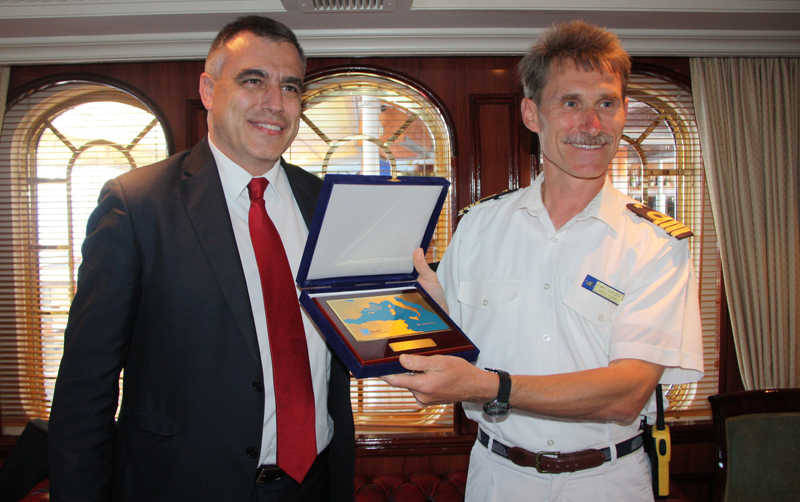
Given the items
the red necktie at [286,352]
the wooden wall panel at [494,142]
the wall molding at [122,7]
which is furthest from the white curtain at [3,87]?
the wooden wall panel at [494,142]

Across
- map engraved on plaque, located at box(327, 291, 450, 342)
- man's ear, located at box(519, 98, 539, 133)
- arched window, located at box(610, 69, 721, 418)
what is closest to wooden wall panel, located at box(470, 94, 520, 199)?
arched window, located at box(610, 69, 721, 418)

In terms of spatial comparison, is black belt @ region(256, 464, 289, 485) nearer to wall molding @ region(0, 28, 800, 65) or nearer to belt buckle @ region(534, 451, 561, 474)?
belt buckle @ region(534, 451, 561, 474)

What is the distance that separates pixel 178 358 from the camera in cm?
129

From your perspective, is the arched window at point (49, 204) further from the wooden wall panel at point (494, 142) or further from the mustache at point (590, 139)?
the mustache at point (590, 139)

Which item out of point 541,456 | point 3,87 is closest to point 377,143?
point 541,456

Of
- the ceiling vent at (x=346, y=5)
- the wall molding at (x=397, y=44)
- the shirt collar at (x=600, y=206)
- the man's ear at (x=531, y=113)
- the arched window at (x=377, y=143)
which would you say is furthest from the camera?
the arched window at (x=377, y=143)

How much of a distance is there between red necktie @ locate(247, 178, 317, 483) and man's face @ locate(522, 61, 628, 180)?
3.03 ft

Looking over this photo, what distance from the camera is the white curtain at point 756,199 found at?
3.17 meters

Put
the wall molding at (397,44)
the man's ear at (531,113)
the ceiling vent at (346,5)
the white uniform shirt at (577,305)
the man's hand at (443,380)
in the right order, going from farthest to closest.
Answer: the wall molding at (397,44) → the ceiling vent at (346,5) → the man's ear at (531,113) → the white uniform shirt at (577,305) → the man's hand at (443,380)

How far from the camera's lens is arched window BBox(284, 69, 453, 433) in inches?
129

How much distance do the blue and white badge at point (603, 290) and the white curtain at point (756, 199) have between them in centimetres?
240

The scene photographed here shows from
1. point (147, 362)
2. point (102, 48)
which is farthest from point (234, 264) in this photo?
point (102, 48)

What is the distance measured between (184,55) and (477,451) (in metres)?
3.03

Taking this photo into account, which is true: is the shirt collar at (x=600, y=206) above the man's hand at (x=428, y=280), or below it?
above
